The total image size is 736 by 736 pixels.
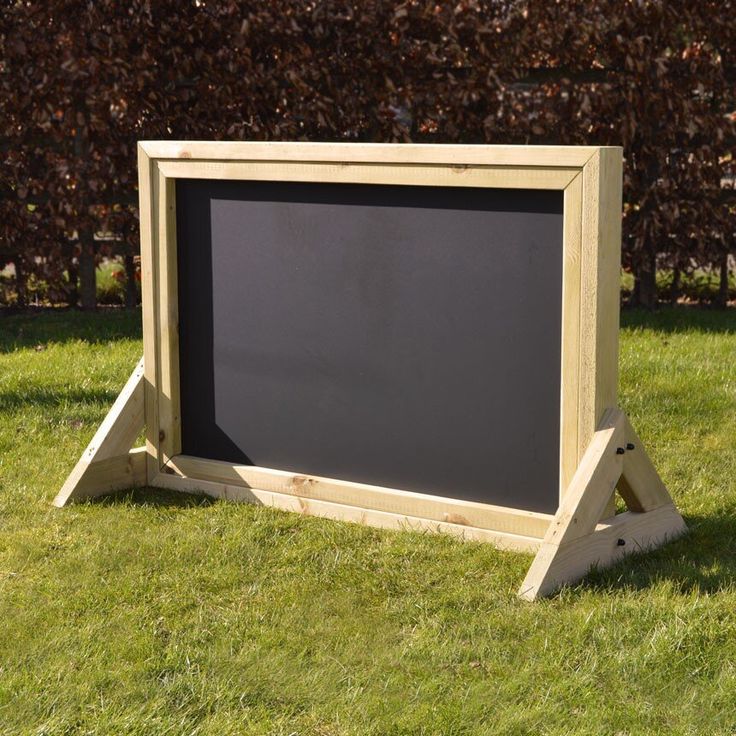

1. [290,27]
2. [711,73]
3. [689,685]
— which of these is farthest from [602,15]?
[689,685]

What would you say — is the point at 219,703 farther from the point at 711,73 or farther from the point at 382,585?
the point at 711,73

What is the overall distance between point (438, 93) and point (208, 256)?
3634 millimetres

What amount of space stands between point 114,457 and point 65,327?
3297 mm

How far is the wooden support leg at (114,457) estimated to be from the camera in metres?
4.59

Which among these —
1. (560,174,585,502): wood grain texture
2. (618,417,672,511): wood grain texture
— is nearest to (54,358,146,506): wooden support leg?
(560,174,585,502): wood grain texture

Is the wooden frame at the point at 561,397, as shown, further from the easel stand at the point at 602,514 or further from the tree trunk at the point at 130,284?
the tree trunk at the point at 130,284

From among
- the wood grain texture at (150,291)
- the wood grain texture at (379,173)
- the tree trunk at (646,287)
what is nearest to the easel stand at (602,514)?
the wood grain texture at (150,291)

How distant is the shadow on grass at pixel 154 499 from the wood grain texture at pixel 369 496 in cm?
9

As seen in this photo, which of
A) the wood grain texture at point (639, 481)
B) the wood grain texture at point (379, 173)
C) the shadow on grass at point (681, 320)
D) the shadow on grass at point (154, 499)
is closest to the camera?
the wood grain texture at point (379, 173)

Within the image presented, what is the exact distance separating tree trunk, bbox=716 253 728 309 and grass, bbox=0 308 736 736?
349 centimetres

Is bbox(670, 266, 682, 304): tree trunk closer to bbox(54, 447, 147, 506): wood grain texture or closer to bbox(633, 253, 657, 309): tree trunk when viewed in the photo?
bbox(633, 253, 657, 309): tree trunk

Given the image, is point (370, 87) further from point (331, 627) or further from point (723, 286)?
point (331, 627)

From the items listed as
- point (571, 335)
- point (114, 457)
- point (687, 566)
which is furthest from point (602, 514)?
point (114, 457)

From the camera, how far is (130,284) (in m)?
8.47
